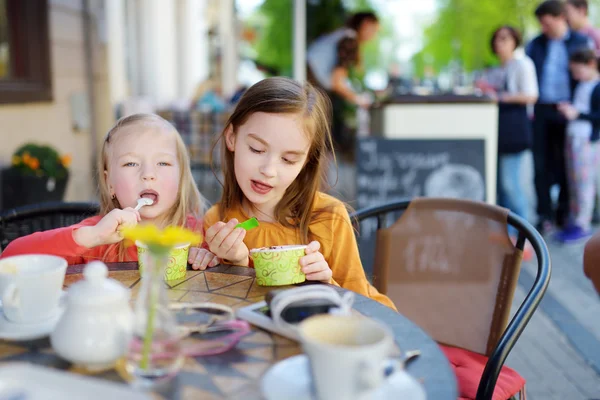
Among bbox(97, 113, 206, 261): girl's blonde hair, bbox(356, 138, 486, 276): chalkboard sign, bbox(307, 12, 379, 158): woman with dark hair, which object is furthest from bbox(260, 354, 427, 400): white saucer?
bbox(307, 12, 379, 158): woman with dark hair

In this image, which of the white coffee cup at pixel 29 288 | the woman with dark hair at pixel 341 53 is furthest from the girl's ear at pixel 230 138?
the woman with dark hair at pixel 341 53

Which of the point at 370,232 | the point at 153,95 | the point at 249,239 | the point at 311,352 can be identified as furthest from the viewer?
the point at 153,95

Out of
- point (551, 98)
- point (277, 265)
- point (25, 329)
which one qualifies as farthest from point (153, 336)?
point (551, 98)

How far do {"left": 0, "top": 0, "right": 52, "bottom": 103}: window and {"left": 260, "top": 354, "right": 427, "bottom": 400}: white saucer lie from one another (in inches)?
144

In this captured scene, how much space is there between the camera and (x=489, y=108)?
4.39m

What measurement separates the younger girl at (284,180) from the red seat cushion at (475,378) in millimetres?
251

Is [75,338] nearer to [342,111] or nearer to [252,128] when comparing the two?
[252,128]

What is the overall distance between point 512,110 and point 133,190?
4.00 metres

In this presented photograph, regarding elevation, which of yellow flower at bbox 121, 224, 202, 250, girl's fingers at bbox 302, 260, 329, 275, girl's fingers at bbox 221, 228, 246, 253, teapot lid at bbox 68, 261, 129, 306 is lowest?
girl's fingers at bbox 302, 260, 329, 275

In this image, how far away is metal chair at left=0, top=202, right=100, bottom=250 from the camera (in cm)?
192

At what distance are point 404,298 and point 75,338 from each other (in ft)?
4.22

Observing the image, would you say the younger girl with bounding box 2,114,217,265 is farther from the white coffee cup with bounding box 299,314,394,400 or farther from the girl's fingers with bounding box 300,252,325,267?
the white coffee cup with bounding box 299,314,394,400

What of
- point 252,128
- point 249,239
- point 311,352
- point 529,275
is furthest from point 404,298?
point 529,275

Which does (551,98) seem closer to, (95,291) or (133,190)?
(133,190)
